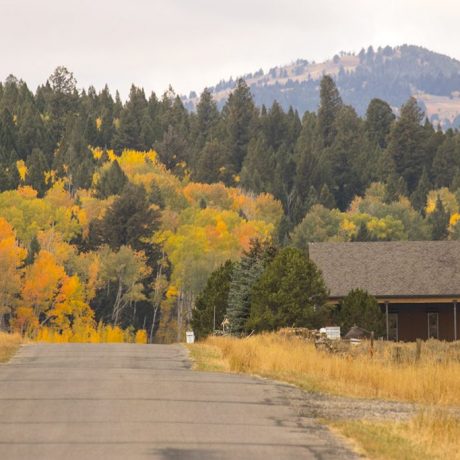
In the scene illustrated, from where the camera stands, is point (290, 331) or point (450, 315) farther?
point (450, 315)

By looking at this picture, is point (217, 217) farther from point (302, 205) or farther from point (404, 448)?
point (404, 448)

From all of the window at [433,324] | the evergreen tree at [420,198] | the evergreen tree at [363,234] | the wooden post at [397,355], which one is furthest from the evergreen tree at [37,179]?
the wooden post at [397,355]

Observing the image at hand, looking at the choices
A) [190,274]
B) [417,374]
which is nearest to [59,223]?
[190,274]

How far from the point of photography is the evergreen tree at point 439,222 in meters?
173

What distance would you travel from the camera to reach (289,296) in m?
52.8

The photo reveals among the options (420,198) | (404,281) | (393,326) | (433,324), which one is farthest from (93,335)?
(420,198)

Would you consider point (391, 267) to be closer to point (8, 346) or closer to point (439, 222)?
point (8, 346)

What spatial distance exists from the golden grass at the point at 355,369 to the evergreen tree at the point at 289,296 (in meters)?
15.4

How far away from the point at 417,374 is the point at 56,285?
107157 mm

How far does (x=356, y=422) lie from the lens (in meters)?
19.7

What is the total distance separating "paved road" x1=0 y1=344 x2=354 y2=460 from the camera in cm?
1645

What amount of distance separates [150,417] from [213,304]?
43698 mm

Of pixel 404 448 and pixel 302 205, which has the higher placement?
pixel 302 205

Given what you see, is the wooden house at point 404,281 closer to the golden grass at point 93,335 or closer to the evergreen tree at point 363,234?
the golden grass at point 93,335
